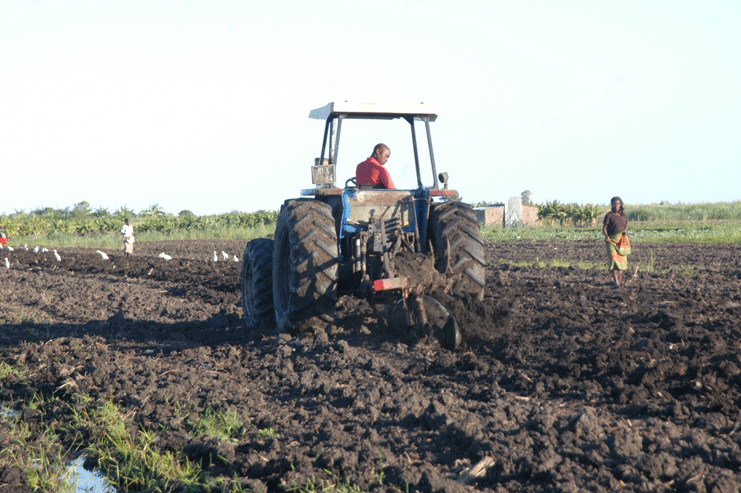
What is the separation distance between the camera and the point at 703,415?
4.01m

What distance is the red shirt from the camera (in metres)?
7.20

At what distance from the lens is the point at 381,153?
727cm

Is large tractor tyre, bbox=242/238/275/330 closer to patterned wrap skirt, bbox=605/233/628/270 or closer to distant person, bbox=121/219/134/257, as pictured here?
patterned wrap skirt, bbox=605/233/628/270

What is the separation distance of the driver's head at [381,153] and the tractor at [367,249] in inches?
17.2

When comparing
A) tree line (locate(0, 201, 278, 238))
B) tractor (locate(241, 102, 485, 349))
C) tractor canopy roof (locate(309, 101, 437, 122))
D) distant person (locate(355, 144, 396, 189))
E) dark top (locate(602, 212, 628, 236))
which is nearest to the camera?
tractor (locate(241, 102, 485, 349))

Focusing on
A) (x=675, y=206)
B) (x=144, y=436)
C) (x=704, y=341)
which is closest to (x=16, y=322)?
(x=144, y=436)

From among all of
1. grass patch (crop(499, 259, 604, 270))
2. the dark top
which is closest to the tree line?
grass patch (crop(499, 259, 604, 270))

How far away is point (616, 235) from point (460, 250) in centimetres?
507

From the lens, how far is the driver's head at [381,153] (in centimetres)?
727

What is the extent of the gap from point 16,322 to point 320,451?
688 cm

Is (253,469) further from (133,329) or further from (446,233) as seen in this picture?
(133,329)

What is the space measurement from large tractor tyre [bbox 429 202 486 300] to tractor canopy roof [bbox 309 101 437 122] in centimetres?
130

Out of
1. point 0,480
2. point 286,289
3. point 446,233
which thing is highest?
point 446,233

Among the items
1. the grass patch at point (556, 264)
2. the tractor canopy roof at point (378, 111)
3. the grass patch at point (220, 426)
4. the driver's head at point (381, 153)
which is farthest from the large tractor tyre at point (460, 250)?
the grass patch at point (556, 264)
